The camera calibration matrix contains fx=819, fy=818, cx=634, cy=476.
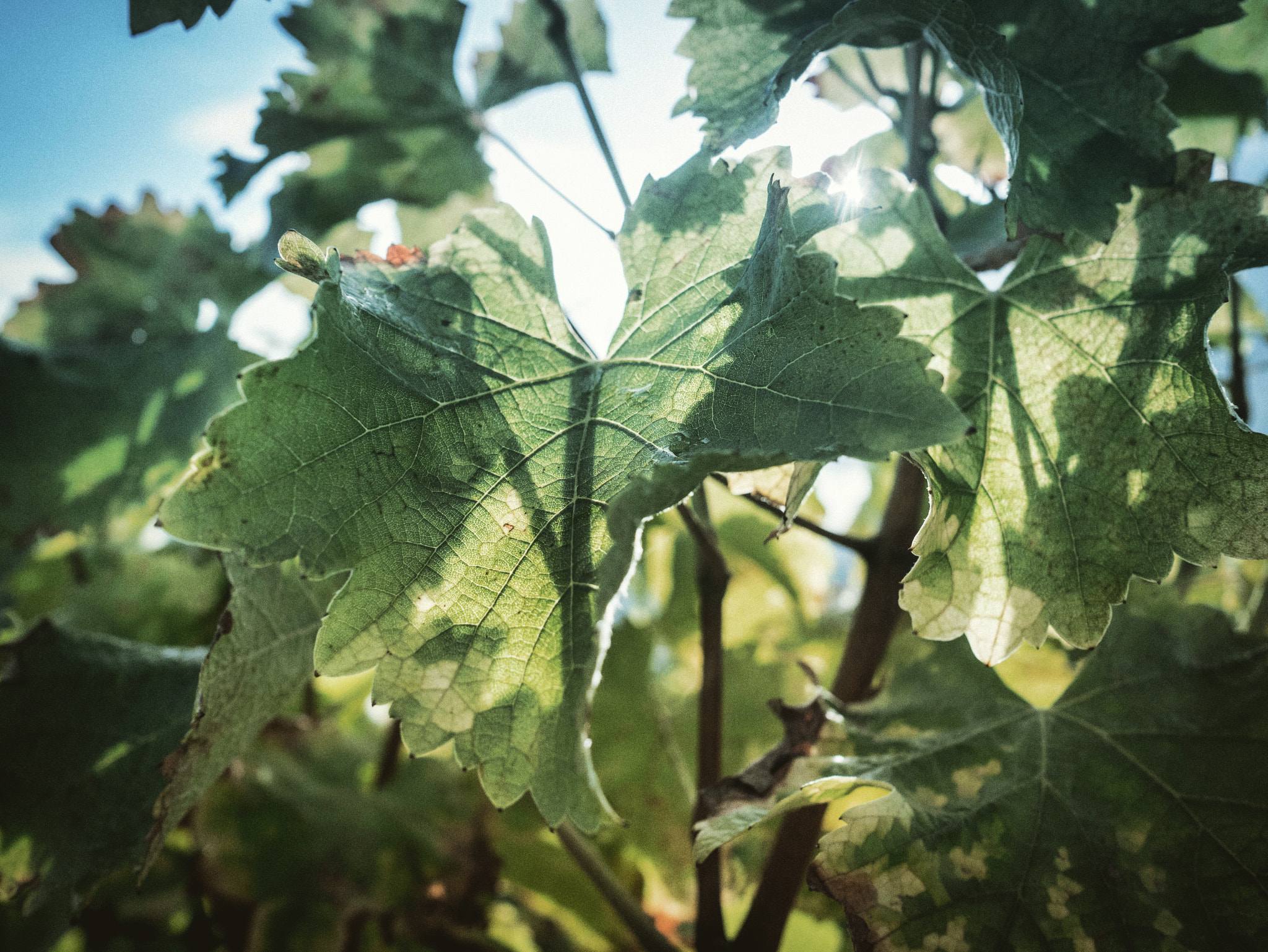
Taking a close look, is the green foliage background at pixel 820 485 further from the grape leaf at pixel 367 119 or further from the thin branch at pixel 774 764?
the grape leaf at pixel 367 119

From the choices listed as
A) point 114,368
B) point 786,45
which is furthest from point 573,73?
point 114,368

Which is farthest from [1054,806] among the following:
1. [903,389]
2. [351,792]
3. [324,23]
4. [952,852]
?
[324,23]

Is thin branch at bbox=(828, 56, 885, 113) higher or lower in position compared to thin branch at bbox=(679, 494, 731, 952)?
higher

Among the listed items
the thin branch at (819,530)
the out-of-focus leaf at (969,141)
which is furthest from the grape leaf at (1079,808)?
the out-of-focus leaf at (969,141)

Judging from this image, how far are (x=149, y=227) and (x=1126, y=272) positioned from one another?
1.26 metres

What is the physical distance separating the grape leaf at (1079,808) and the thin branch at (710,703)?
0.14m

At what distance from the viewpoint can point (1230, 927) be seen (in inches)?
20.6

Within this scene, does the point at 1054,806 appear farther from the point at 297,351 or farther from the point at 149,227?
the point at 149,227

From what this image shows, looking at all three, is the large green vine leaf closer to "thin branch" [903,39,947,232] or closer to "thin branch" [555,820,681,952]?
"thin branch" [903,39,947,232]

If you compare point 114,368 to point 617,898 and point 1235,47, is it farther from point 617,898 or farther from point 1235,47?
point 1235,47

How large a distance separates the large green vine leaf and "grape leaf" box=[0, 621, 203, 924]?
0.68 metres

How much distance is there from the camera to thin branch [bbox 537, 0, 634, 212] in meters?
0.72

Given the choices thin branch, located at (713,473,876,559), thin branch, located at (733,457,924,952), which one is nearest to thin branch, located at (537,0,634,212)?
thin branch, located at (713,473,876,559)

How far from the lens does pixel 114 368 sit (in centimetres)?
111
